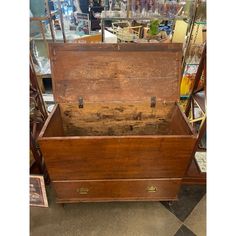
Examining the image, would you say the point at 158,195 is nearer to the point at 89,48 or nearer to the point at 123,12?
the point at 89,48

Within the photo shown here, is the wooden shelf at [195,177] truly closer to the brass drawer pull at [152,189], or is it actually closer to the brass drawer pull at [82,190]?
the brass drawer pull at [152,189]

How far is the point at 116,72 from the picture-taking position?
4.21 feet

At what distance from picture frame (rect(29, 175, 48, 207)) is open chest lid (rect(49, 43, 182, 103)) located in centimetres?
46

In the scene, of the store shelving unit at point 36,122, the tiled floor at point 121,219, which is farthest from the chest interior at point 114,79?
the tiled floor at point 121,219

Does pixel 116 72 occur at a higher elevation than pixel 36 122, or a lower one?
higher

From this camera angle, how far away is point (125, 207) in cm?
141

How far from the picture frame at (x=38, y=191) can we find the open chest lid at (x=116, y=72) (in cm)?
46

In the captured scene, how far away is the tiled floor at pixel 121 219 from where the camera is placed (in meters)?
1.28

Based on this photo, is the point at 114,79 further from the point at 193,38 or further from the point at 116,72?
the point at 193,38

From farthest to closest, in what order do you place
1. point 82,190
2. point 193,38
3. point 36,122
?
point 193,38 → point 36,122 → point 82,190

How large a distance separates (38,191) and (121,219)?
1.76 ft

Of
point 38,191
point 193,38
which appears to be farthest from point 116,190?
point 193,38
